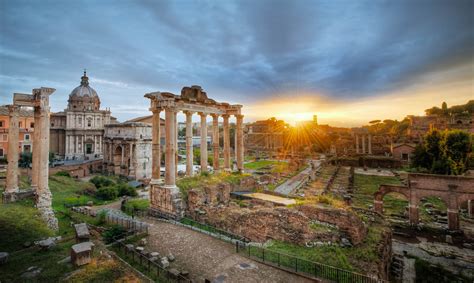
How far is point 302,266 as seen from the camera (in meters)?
9.43

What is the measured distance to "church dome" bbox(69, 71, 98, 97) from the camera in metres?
53.7

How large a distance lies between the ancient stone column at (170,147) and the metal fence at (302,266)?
7419 mm

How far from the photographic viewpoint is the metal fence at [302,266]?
8414 millimetres

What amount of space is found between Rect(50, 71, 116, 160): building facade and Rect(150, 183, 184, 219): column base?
1717 inches

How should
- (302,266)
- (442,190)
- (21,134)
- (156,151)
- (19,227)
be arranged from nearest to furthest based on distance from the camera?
1. (302,266)
2. (19,227)
3. (156,151)
4. (442,190)
5. (21,134)

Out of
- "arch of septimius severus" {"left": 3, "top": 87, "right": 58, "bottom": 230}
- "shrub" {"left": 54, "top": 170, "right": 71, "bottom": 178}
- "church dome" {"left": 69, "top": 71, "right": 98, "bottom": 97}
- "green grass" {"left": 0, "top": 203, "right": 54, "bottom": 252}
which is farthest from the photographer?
"church dome" {"left": 69, "top": 71, "right": 98, "bottom": 97}

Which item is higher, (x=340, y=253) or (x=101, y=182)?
(x=101, y=182)

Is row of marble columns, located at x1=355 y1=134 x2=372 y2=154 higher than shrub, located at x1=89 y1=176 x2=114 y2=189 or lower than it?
higher

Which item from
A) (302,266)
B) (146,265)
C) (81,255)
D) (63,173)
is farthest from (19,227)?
(63,173)

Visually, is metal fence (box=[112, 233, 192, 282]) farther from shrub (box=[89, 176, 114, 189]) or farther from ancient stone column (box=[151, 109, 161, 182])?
shrub (box=[89, 176, 114, 189])

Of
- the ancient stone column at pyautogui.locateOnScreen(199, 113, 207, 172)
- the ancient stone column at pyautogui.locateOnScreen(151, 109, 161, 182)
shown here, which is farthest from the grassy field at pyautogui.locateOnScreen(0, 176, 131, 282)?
the ancient stone column at pyautogui.locateOnScreen(199, 113, 207, 172)

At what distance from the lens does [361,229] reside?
1162 cm

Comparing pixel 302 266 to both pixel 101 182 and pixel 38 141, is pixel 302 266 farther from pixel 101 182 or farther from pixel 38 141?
pixel 101 182

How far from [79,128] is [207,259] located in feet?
173
